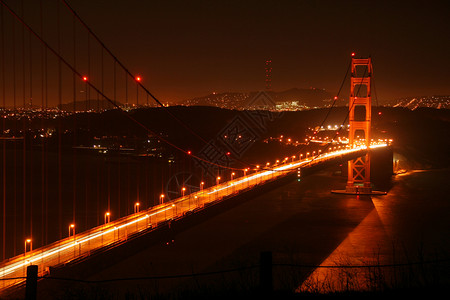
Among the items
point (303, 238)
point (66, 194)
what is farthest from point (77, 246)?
point (66, 194)

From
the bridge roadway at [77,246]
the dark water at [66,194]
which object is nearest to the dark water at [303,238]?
the bridge roadway at [77,246]

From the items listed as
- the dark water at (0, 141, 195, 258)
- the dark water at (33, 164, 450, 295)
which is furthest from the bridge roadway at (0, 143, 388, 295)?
the dark water at (0, 141, 195, 258)

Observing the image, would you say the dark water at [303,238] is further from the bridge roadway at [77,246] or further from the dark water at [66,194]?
the dark water at [66,194]

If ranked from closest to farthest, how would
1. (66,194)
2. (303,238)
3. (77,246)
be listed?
(77,246), (303,238), (66,194)

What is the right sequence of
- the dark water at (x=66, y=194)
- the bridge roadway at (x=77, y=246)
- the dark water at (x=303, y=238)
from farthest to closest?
the dark water at (x=66, y=194) → the dark water at (x=303, y=238) → the bridge roadway at (x=77, y=246)

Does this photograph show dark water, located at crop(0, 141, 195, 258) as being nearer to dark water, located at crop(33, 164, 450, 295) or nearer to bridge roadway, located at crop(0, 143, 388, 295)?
bridge roadway, located at crop(0, 143, 388, 295)

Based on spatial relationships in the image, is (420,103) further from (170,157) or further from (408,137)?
(170,157)

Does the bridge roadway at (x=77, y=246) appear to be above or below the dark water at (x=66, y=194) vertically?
above

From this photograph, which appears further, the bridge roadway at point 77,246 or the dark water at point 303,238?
the dark water at point 303,238

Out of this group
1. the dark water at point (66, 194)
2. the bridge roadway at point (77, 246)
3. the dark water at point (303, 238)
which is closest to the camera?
the bridge roadway at point (77, 246)

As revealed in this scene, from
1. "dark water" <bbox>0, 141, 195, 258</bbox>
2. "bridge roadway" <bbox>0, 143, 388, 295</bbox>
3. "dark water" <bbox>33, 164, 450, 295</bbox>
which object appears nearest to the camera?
"bridge roadway" <bbox>0, 143, 388, 295</bbox>

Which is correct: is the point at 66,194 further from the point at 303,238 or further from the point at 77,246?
the point at 77,246
